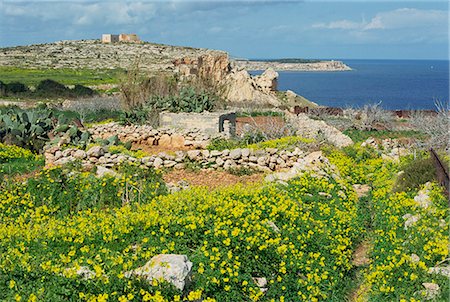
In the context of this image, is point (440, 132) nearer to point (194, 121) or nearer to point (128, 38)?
point (194, 121)

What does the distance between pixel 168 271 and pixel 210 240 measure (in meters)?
1.36

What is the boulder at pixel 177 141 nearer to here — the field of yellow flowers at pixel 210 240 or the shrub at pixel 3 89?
the field of yellow flowers at pixel 210 240

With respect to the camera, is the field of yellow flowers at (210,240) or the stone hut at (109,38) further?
the stone hut at (109,38)

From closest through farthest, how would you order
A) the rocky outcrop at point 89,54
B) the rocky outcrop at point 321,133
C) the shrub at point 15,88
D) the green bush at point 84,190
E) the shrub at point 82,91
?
the green bush at point 84,190
the rocky outcrop at point 321,133
the shrub at point 15,88
the shrub at point 82,91
the rocky outcrop at point 89,54

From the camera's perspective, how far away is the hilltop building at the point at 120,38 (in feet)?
323

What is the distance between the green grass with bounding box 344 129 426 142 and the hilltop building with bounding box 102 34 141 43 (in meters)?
79.5

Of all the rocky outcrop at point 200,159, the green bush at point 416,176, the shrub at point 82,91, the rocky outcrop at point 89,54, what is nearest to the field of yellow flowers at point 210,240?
the green bush at point 416,176

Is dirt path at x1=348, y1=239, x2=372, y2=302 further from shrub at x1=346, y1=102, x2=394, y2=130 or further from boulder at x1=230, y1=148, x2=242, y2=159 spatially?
shrub at x1=346, y1=102, x2=394, y2=130

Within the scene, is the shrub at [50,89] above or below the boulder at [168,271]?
above

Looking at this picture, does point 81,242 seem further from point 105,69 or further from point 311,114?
point 105,69

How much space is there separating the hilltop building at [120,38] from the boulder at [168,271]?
9493cm

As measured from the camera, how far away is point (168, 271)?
21.4 ft

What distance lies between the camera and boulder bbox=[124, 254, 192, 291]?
647cm

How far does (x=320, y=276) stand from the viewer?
303 inches
